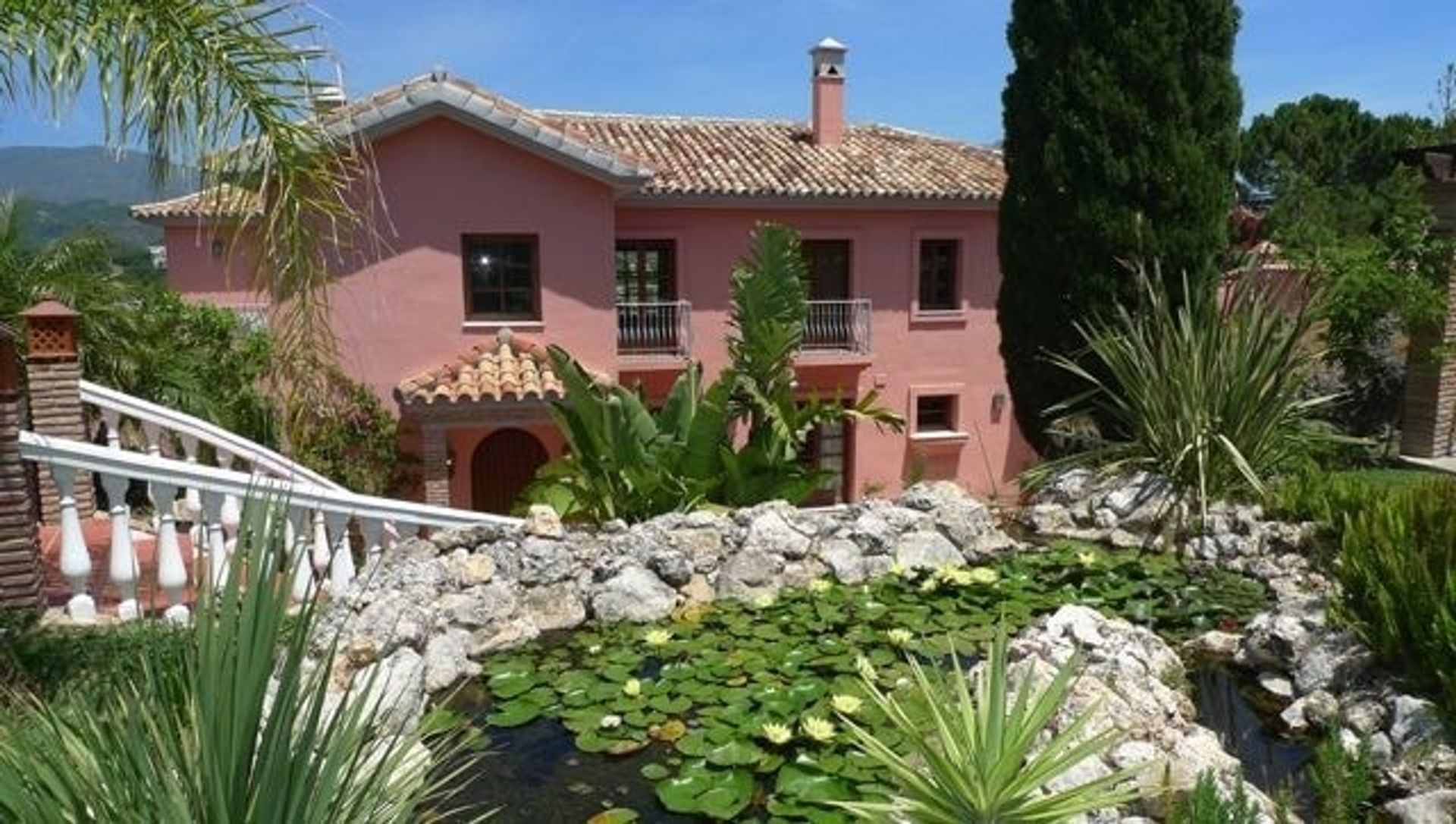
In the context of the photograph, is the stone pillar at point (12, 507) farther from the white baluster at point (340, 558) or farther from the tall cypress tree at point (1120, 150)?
the tall cypress tree at point (1120, 150)

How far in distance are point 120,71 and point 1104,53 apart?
9.15 metres

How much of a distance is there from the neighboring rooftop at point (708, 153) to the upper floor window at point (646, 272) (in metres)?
1.24

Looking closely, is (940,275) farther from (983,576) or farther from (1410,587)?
(1410,587)

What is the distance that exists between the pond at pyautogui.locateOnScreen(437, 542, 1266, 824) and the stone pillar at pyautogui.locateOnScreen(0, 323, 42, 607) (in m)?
2.38

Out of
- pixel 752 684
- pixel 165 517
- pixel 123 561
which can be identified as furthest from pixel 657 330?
pixel 752 684

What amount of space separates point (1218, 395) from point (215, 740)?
721 centimetres

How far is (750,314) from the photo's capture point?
378 inches

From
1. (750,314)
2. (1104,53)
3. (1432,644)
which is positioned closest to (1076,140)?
(1104,53)

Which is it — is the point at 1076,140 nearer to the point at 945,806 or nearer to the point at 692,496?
the point at 692,496

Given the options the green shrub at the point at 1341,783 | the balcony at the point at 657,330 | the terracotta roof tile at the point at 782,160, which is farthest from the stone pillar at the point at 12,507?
the balcony at the point at 657,330

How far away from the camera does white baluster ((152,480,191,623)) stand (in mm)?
5512

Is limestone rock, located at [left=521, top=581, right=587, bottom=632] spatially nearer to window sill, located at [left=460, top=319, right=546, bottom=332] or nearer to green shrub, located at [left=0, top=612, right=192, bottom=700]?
green shrub, located at [left=0, top=612, right=192, bottom=700]

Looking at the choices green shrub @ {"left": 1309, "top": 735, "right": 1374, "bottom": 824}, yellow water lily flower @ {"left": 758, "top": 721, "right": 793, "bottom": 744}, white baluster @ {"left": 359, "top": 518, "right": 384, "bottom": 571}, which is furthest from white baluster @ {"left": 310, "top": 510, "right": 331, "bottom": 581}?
green shrub @ {"left": 1309, "top": 735, "right": 1374, "bottom": 824}

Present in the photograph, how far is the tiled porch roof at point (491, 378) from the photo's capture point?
13.8 meters
